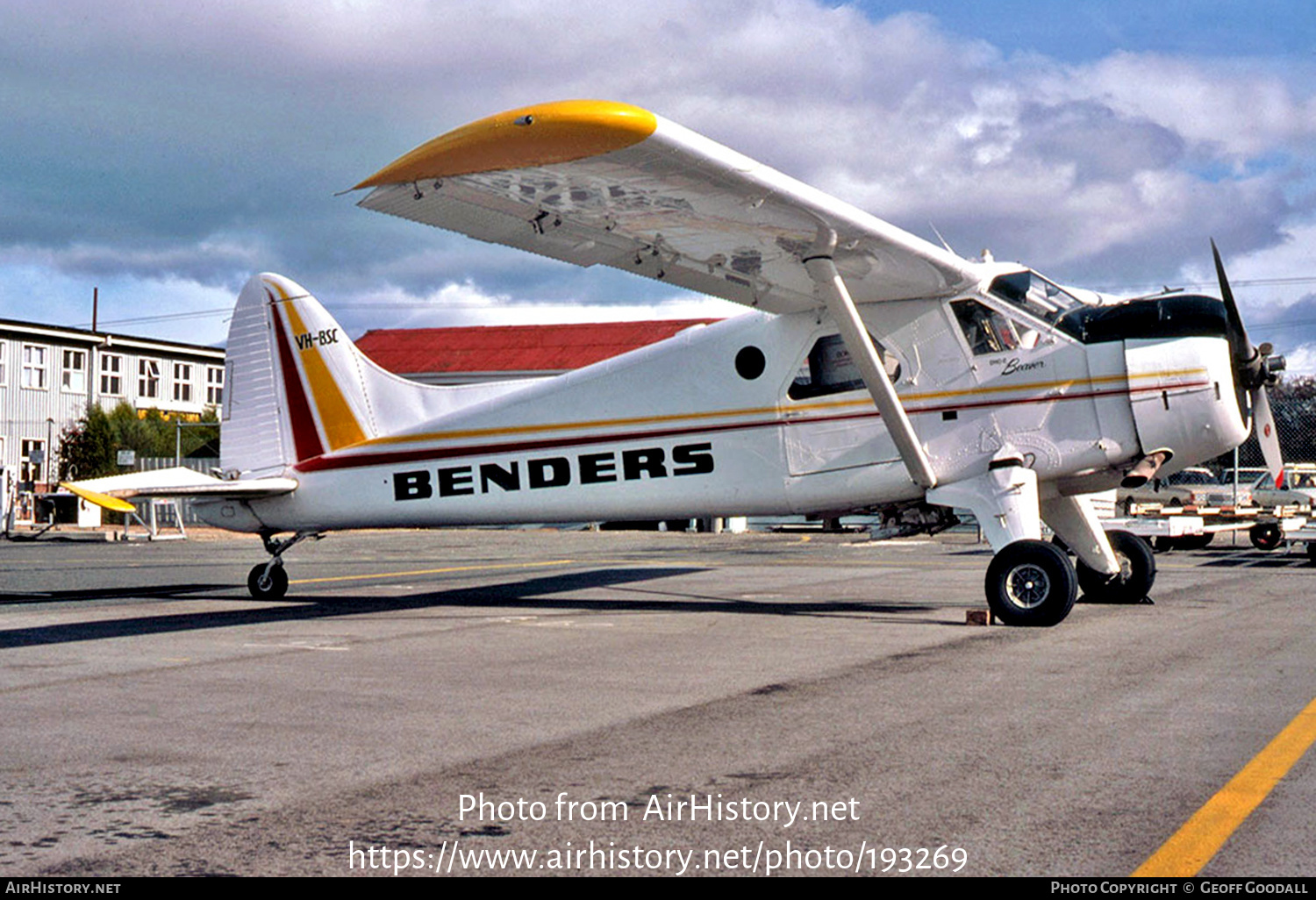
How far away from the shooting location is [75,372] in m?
52.9

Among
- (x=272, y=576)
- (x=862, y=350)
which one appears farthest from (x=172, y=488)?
(x=862, y=350)

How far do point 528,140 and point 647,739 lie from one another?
3.67 meters

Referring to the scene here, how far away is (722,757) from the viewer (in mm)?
5121

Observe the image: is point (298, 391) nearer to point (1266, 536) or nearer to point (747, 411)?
point (747, 411)

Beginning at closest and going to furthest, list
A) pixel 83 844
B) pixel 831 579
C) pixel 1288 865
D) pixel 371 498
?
pixel 1288 865
pixel 83 844
pixel 371 498
pixel 831 579

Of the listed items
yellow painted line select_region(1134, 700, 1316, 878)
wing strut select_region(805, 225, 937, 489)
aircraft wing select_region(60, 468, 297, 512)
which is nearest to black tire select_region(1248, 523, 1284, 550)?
wing strut select_region(805, 225, 937, 489)

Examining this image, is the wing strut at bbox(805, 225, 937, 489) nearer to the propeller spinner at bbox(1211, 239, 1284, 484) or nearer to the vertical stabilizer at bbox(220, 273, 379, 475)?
the propeller spinner at bbox(1211, 239, 1284, 484)

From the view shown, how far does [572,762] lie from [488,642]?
4525 millimetres

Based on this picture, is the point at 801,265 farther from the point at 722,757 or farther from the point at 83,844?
the point at 83,844

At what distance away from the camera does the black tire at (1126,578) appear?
12.3 meters

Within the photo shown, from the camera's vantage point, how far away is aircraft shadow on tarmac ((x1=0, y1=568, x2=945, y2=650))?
33.9ft

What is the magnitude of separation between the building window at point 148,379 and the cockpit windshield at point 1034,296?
54193 millimetres

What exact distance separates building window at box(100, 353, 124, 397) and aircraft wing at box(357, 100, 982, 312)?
50267 millimetres

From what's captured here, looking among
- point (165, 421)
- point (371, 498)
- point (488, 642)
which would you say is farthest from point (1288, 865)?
point (165, 421)
